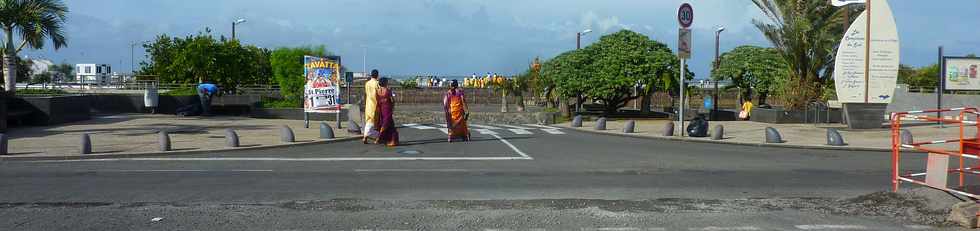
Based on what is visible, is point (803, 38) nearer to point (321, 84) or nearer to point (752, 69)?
point (752, 69)

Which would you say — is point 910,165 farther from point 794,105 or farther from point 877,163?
point 794,105

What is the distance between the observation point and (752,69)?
36.2 m

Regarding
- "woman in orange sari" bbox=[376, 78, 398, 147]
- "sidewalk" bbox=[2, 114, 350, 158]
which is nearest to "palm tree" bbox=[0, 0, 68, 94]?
"sidewalk" bbox=[2, 114, 350, 158]

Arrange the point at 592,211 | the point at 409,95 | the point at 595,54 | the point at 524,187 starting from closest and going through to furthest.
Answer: the point at 592,211
the point at 524,187
the point at 595,54
the point at 409,95

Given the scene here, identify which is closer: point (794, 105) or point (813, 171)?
point (813, 171)

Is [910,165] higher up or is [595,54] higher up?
[595,54]

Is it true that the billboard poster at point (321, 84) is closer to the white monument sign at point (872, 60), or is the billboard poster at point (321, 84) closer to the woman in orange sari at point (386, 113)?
the woman in orange sari at point (386, 113)

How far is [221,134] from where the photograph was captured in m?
20.3

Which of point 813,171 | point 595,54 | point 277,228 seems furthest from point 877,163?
point 595,54

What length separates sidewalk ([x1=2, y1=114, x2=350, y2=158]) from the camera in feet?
50.8

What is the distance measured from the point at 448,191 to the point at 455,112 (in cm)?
870

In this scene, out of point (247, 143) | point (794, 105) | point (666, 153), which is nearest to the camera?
point (666, 153)

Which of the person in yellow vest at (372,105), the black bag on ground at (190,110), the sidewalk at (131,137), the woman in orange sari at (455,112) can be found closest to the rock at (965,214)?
the person in yellow vest at (372,105)

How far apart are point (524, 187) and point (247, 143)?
925 cm
